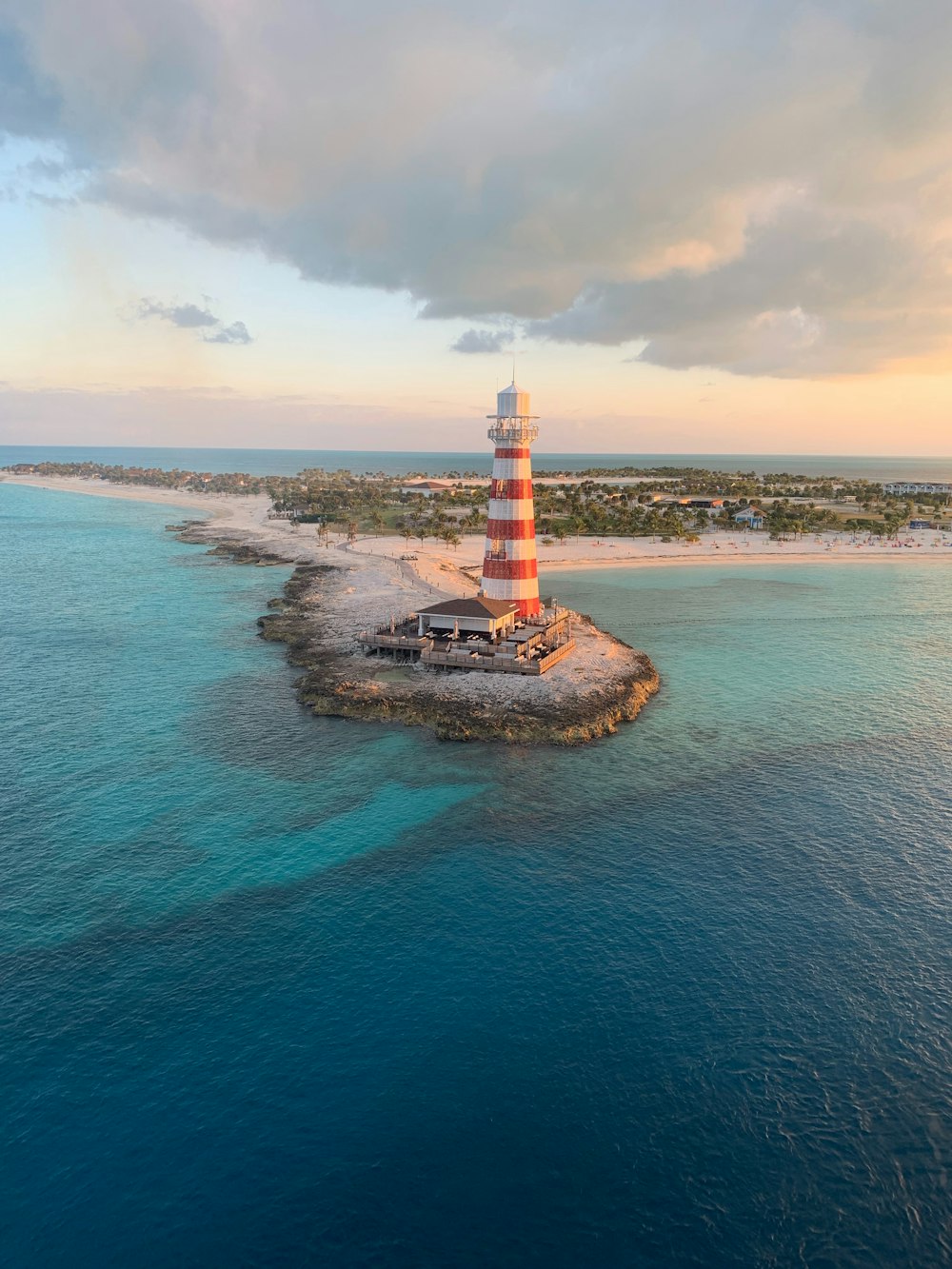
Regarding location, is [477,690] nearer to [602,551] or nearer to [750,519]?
[602,551]

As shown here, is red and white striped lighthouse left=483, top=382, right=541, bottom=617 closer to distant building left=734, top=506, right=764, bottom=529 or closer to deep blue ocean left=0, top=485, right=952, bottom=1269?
deep blue ocean left=0, top=485, right=952, bottom=1269

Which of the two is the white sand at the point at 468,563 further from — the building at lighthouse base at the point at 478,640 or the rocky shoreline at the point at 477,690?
the building at lighthouse base at the point at 478,640

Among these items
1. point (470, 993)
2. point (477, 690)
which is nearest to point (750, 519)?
point (477, 690)

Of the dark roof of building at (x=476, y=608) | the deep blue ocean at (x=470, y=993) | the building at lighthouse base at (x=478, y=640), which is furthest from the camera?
the dark roof of building at (x=476, y=608)

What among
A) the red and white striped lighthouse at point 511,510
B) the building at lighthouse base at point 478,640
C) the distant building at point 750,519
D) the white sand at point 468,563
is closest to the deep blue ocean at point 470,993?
the white sand at point 468,563

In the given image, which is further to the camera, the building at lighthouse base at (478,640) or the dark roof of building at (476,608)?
the dark roof of building at (476,608)

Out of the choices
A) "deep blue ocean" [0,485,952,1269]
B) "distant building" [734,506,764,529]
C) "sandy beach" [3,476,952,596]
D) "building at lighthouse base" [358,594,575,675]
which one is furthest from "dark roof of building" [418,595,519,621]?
"distant building" [734,506,764,529]

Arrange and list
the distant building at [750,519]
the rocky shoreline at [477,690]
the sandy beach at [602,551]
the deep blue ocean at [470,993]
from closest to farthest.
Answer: the deep blue ocean at [470,993] < the rocky shoreline at [477,690] < the sandy beach at [602,551] < the distant building at [750,519]
